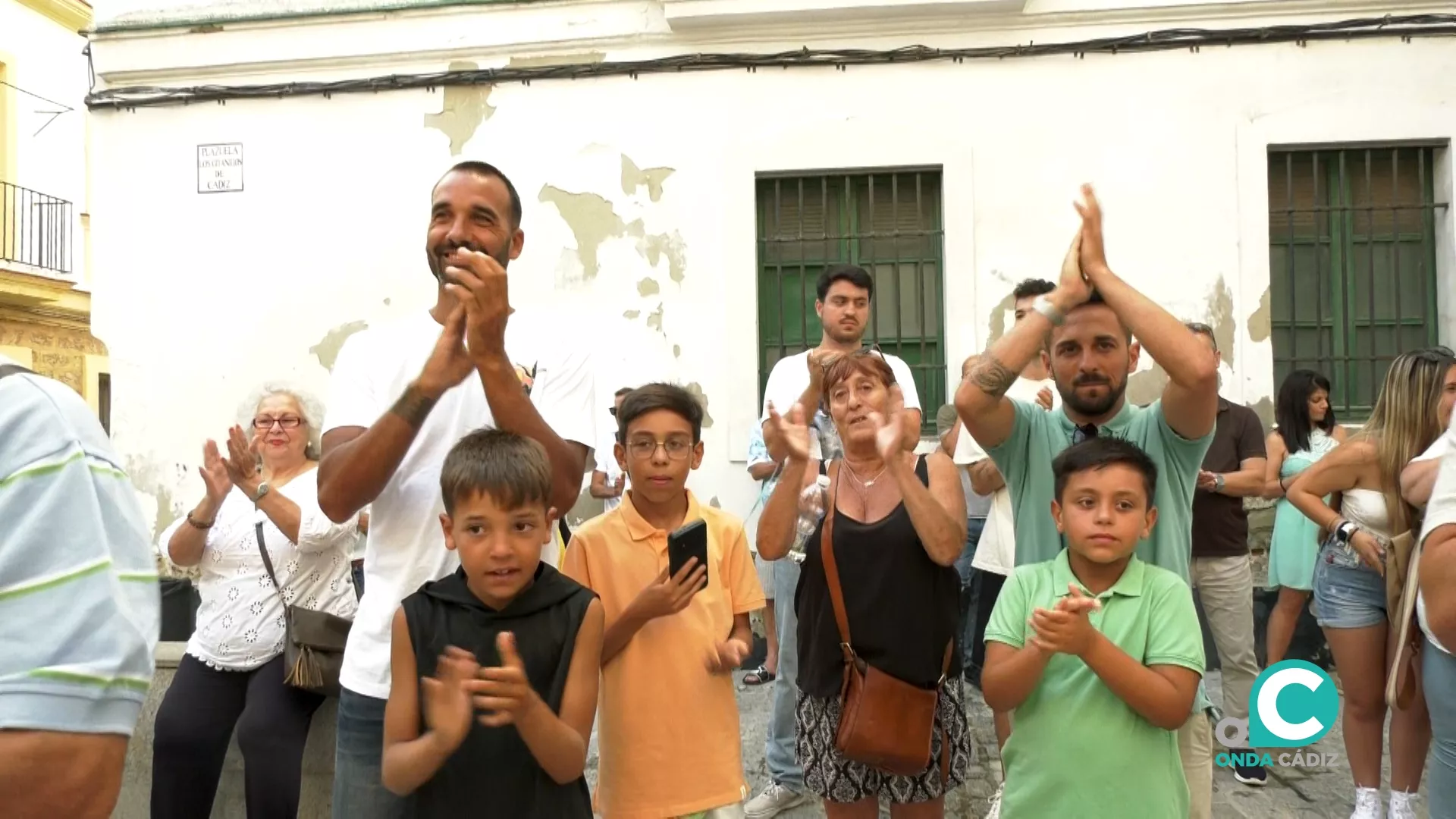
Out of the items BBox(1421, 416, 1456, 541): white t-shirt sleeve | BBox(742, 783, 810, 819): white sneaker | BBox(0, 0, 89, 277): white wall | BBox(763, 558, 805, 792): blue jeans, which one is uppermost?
BBox(0, 0, 89, 277): white wall

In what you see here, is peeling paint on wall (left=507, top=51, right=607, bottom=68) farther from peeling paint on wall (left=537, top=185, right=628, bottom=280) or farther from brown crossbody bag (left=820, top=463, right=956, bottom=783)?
brown crossbody bag (left=820, top=463, right=956, bottom=783)

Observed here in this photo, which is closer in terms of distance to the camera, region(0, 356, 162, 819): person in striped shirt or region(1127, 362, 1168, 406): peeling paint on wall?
region(0, 356, 162, 819): person in striped shirt

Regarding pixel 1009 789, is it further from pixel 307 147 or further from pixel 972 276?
pixel 307 147

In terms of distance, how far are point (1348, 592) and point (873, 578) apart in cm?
212

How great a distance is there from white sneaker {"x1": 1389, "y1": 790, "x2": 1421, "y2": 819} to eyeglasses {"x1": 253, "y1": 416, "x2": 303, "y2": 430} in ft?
14.4

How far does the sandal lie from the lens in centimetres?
585

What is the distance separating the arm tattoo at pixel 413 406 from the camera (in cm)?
202

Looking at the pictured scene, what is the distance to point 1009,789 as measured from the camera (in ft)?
8.00

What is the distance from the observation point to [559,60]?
691 centimetres

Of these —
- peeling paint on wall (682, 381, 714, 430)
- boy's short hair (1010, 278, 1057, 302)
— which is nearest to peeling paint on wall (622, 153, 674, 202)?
peeling paint on wall (682, 381, 714, 430)

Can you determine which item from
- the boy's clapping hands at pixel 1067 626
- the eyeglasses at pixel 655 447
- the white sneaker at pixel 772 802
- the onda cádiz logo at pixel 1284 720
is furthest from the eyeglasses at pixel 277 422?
the onda cádiz logo at pixel 1284 720

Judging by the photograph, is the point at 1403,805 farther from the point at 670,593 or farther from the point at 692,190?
the point at 692,190

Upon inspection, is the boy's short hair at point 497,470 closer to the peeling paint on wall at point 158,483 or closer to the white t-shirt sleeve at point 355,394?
the white t-shirt sleeve at point 355,394

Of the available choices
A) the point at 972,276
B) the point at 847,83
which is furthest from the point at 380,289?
the point at 972,276
